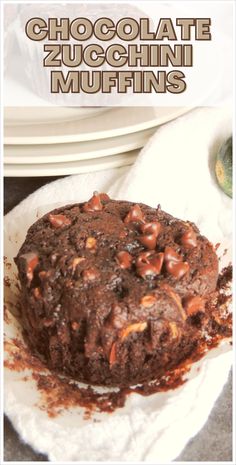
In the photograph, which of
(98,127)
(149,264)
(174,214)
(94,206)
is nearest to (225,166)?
(174,214)

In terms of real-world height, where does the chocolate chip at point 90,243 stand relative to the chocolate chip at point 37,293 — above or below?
above

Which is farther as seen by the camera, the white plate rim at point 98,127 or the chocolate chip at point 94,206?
the white plate rim at point 98,127

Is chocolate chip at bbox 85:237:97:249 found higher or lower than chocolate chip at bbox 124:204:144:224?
lower

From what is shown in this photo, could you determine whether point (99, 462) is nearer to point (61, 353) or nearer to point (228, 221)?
point (61, 353)

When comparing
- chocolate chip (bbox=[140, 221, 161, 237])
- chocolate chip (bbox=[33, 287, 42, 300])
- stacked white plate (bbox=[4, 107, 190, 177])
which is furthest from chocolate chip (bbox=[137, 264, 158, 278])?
stacked white plate (bbox=[4, 107, 190, 177])

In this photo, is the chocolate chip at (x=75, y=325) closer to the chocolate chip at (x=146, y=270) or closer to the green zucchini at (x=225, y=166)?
the chocolate chip at (x=146, y=270)

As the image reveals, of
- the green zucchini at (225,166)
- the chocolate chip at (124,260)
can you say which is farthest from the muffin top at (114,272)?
the green zucchini at (225,166)

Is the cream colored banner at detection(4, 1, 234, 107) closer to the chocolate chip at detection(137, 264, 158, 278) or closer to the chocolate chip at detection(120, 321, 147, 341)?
the chocolate chip at detection(137, 264, 158, 278)

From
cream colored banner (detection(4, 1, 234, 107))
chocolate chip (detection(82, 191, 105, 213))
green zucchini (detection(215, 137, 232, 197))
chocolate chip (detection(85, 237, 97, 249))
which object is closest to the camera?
chocolate chip (detection(85, 237, 97, 249))
